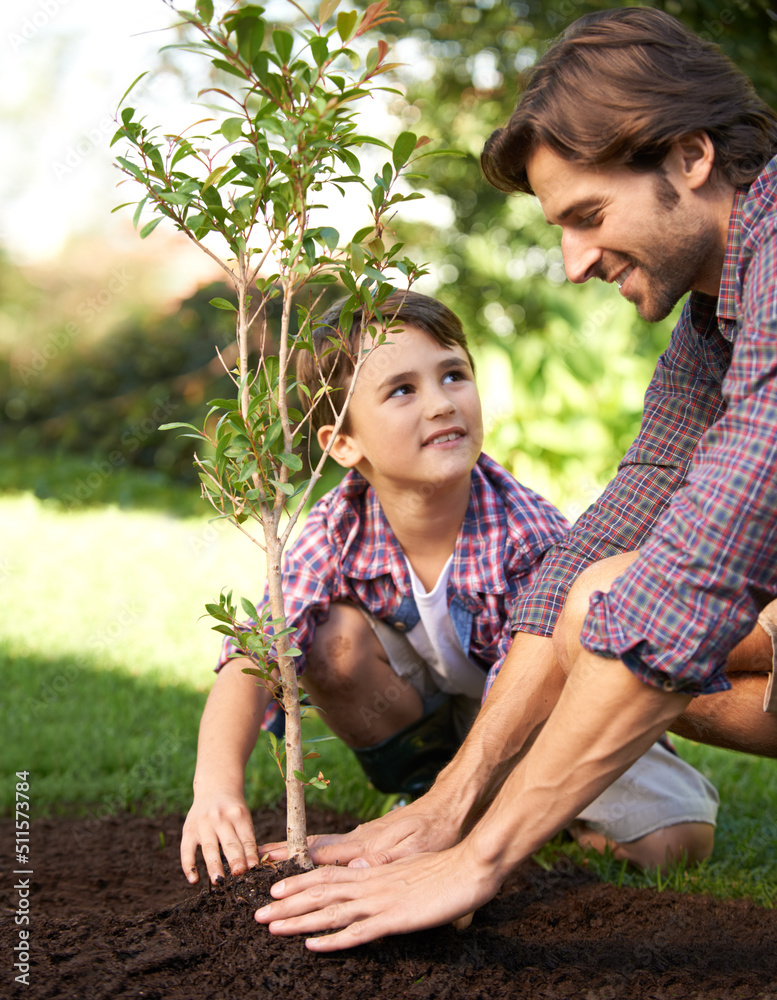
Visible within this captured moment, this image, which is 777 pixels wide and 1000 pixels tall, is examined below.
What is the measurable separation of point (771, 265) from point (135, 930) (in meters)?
1.58

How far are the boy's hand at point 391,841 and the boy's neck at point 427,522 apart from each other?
0.76m

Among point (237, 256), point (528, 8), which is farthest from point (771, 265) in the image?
point (528, 8)

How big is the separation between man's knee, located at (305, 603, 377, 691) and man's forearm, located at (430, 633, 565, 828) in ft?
1.63

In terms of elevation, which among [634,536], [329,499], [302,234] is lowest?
[634,536]

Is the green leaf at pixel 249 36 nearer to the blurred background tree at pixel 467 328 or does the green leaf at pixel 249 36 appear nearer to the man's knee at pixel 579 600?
the man's knee at pixel 579 600

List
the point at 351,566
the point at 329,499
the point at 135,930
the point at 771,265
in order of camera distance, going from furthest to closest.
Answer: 1. the point at 329,499
2. the point at 351,566
3. the point at 135,930
4. the point at 771,265

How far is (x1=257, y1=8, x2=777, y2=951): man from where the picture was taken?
129cm

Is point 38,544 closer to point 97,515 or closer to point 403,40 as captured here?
point 97,515

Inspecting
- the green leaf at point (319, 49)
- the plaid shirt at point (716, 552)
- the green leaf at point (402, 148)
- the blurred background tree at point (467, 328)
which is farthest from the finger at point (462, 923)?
the blurred background tree at point (467, 328)

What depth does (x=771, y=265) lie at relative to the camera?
1.41m

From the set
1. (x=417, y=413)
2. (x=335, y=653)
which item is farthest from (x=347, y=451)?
(x=335, y=653)

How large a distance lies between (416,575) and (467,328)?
567cm

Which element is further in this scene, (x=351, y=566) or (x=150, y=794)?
(x=150, y=794)

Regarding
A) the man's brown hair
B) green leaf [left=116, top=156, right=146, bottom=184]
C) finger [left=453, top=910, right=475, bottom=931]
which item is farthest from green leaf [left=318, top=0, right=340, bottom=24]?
finger [left=453, top=910, right=475, bottom=931]
